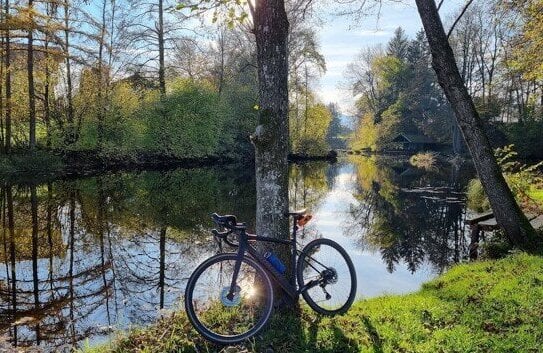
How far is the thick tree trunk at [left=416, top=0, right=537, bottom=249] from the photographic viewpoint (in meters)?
7.46

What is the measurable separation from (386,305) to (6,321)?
5.23 meters

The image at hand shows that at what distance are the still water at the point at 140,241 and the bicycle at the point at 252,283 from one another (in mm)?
1645

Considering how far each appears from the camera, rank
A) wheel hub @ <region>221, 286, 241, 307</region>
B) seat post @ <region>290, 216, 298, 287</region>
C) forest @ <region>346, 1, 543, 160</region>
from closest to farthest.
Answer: wheel hub @ <region>221, 286, 241, 307</region>
seat post @ <region>290, 216, 298, 287</region>
forest @ <region>346, 1, 543, 160</region>

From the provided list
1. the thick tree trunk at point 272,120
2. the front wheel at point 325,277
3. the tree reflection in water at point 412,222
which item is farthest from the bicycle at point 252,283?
the tree reflection in water at point 412,222

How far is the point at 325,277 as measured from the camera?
15.0 feet

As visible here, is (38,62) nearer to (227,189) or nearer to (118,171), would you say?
(118,171)

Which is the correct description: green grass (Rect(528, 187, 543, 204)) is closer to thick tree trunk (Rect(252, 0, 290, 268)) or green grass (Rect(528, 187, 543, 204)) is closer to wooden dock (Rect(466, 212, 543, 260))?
wooden dock (Rect(466, 212, 543, 260))

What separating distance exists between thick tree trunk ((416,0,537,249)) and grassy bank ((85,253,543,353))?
94.7 inches

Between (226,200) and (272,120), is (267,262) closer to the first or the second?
(272,120)

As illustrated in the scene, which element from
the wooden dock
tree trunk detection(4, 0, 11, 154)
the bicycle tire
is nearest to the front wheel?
the bicycle tire

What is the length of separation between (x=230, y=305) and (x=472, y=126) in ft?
18.3

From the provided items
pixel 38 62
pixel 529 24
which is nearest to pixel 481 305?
pixel 529 24

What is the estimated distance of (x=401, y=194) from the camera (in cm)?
1997

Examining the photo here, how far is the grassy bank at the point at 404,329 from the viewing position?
12.2 feet
